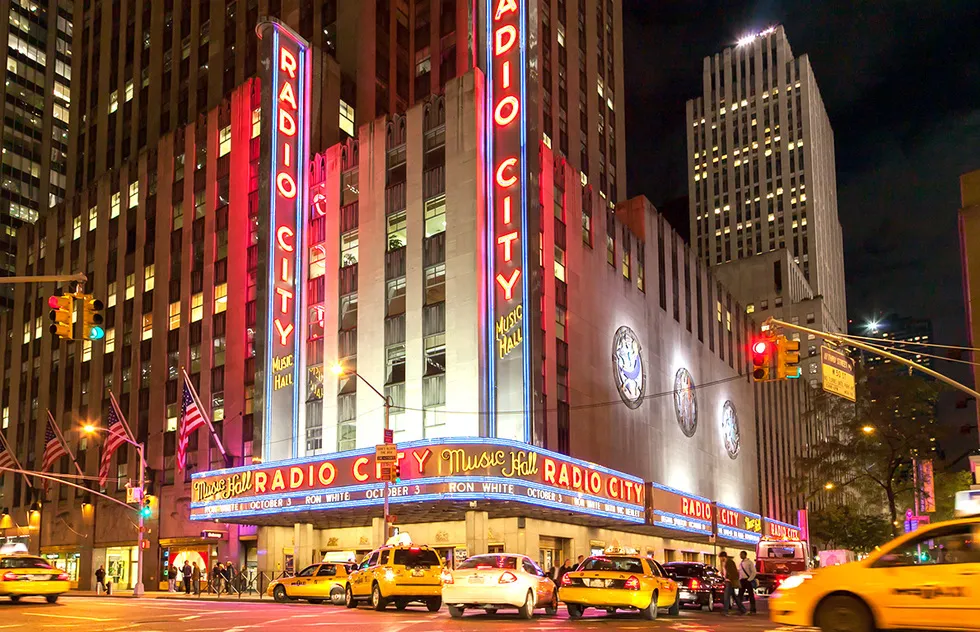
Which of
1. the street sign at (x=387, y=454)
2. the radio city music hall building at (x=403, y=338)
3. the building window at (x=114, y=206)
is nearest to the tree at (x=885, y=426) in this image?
the radio city music hall building at (x=403, y=338)

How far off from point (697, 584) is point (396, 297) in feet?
77.0

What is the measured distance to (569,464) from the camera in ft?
149

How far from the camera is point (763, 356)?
26125mm

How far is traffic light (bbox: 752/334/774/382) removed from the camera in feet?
85.3

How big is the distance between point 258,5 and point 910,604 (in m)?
70.2

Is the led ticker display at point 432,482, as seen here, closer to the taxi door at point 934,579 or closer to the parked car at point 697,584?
the parked car at point 697,584

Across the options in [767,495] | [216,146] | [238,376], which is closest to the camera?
[238,376]

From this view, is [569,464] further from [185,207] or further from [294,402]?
[185,207]

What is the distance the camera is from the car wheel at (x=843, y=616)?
1376cm

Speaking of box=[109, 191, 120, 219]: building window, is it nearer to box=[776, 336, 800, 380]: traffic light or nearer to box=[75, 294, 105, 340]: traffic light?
box=[75, 294, 105, 340]: traffic light

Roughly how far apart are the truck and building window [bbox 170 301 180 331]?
38800mm

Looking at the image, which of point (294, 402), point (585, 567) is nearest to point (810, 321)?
point (294, 402)

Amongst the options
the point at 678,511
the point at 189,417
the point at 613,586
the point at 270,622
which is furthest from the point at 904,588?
the point at 678,511

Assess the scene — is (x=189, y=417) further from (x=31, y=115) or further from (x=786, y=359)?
(x=31, y=115)
